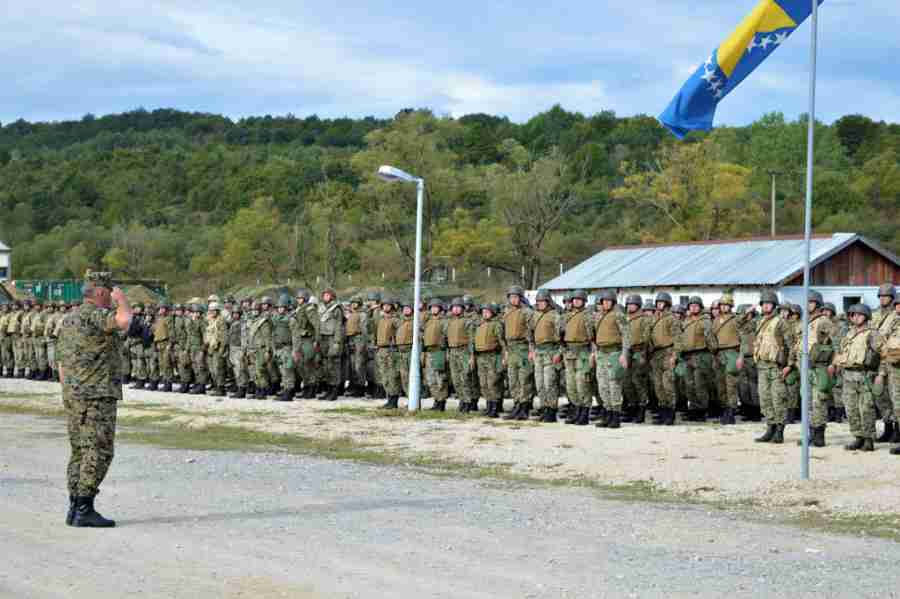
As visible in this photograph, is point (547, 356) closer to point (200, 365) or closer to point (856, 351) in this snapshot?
point (856, 351)

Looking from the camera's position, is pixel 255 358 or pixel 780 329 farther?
pixel 255 358

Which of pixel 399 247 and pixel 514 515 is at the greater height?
pixel 399 247

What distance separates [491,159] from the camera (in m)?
112

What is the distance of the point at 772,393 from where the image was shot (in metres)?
16.6

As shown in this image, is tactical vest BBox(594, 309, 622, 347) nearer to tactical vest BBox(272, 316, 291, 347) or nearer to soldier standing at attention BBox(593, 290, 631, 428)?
soldier standing at attention BBox(593, 290, 631, 428)

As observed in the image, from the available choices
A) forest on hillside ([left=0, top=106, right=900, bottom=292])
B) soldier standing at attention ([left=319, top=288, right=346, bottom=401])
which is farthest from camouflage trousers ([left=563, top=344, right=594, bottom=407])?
forest on hillside ([left=0, top=106, right=900, bottom=292])

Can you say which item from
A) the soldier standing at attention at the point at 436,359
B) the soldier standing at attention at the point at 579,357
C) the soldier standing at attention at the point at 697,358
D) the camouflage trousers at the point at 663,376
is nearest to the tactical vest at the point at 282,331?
the soldier standing at attention at the point at 436,359

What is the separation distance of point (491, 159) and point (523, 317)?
9225 centimetres

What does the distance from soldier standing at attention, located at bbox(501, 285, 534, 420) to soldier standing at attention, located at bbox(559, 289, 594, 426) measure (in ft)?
2.81

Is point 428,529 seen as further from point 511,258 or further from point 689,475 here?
point 511,258

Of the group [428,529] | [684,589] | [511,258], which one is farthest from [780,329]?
[511,258]

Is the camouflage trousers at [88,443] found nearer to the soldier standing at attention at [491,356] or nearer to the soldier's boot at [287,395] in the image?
the soldier standing at attention at [491,356]

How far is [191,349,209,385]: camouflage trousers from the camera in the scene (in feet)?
90.5

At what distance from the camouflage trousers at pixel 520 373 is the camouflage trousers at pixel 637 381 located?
59.5 inches
